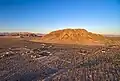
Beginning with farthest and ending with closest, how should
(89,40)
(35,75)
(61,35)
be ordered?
(61,35) < (89,40) < (35,75)

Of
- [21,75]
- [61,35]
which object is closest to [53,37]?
[61,35]

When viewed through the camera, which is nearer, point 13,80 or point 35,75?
Result: point 13,80

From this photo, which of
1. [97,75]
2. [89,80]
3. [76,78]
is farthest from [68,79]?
[97,75]

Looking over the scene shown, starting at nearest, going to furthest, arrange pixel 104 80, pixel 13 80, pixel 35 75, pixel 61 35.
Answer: pixel 104 80, pixel 13 80, pixel 35 75, pixel 61 35

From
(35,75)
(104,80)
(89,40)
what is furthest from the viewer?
(89,40)

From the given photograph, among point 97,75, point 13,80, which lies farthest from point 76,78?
point 13,80

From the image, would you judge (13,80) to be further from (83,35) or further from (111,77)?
(83,35)

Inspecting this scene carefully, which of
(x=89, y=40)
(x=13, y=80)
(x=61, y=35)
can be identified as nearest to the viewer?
(x=13, y=80)

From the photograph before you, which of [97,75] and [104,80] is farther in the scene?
[97,75]

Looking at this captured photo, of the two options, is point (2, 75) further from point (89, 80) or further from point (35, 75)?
point (89, 80)
